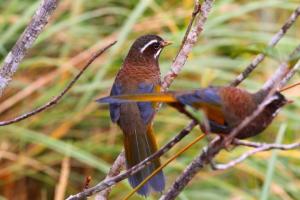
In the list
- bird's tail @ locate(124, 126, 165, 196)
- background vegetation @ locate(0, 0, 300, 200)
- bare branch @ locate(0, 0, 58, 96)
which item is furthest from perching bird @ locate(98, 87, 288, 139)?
background vegetation @ locate(0, 0, 300, 200)

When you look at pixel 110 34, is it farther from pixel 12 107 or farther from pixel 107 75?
pixel 12 107

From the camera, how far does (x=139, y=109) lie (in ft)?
→ 9.55

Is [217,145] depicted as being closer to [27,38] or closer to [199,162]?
[199,162]

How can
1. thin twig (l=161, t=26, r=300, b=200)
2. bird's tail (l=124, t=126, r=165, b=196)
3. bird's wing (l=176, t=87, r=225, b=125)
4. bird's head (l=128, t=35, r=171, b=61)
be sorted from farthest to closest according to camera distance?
bird's head (l=128, t=35, r=171, b=61) < bird's tail (l=124, t=126, r=165, b=196) < bird's wing (l=176, t=87, r=225, b=125) < thin twig (l=161, t=26, r=300, b=200)

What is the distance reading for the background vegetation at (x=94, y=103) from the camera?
14.4 feet

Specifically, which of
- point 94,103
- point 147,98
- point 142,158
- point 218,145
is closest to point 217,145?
point 218,145

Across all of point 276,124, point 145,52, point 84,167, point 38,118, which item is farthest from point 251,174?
point 145,52

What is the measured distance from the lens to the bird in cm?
253

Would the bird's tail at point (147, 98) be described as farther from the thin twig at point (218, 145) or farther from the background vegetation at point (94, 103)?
the background vegetation at point (94, 103)

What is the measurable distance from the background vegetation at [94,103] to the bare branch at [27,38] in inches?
87.5

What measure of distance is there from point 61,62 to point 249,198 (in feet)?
4.69

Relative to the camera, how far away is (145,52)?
3.24 metres

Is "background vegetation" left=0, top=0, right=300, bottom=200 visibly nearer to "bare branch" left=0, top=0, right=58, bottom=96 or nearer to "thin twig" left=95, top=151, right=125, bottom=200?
"thin twig" left=95, top=151, right=125, bottom=200

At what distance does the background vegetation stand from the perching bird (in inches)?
102
